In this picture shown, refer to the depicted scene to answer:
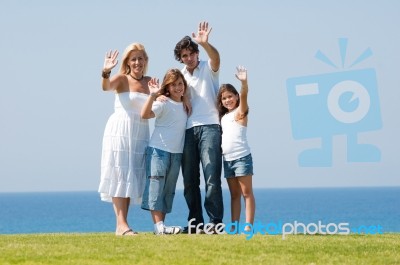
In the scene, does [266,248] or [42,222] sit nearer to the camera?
[266,248]

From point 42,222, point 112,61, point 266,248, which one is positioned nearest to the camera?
point 266,248

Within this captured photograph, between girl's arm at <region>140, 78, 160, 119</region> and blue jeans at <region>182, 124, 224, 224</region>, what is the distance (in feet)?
2.15

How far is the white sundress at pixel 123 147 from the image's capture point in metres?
13.2

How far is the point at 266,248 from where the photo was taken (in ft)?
39.3

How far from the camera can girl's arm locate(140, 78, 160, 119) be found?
42.2ft

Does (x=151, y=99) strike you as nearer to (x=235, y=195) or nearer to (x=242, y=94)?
(x=242, y=94)

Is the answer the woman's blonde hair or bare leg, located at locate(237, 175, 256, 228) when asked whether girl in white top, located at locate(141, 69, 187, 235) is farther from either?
bare leg, located at locate(237, 175, 256, 228)

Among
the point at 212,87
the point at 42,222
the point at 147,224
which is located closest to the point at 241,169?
the point at 212,87

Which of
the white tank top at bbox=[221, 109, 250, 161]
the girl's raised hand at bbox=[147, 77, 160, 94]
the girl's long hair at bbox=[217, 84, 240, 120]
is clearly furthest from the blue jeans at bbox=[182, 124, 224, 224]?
the girl's raised hand at bbox=[147, 77, 160, 94]

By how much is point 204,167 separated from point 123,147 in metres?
1.23

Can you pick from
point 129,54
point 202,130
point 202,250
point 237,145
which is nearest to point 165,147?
point 202,130

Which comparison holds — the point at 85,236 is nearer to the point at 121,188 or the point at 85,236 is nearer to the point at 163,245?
the point at 121,188

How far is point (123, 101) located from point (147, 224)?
85.3 m

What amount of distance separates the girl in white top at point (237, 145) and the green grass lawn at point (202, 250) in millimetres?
695
